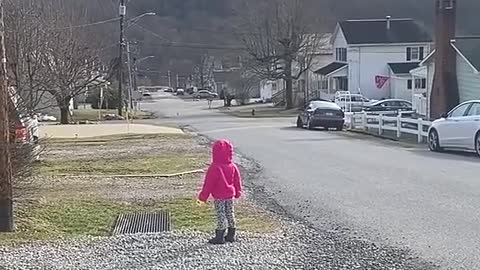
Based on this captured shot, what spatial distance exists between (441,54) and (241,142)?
13.6 meters

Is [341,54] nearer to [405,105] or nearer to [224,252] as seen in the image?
[405,105]

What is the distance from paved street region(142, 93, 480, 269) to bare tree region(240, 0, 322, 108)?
174 feet

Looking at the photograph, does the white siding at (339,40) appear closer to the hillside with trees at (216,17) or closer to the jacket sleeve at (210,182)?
the hillside with trees at (216,17)

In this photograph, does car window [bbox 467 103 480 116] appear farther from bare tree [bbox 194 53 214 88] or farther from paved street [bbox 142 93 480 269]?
bare tree [bbox 194 53 214 88]

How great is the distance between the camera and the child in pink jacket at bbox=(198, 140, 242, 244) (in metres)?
9.82

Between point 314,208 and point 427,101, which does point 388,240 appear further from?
point 427,101

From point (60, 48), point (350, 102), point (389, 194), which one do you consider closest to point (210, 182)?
point (389, 194)

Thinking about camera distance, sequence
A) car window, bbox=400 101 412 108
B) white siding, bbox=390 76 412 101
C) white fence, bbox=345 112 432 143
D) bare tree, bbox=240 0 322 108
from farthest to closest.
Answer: bare tree, bbox=240 0 322 108 → white siding, bbox=390 76 412 101 → car window, bbox=400 101 412 108 → white fence, bbox=345 112 432 143

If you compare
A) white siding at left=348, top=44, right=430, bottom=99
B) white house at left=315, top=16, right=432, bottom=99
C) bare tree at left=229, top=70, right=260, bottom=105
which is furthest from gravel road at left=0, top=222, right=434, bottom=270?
bare tree at left=229, top=70, right=260, bottom=105

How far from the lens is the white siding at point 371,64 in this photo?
72.2 metres

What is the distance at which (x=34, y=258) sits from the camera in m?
9.13

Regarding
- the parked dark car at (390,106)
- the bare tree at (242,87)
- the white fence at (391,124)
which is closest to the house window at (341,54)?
the bare tree at (242,87)

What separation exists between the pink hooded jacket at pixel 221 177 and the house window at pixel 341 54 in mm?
66887

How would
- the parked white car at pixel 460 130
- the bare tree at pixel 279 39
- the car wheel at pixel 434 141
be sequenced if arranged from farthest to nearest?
1. the bare tree at pixel 279 39
2. the car wheel at pixel 434 141
3. the parked white car at pixel 460 130
